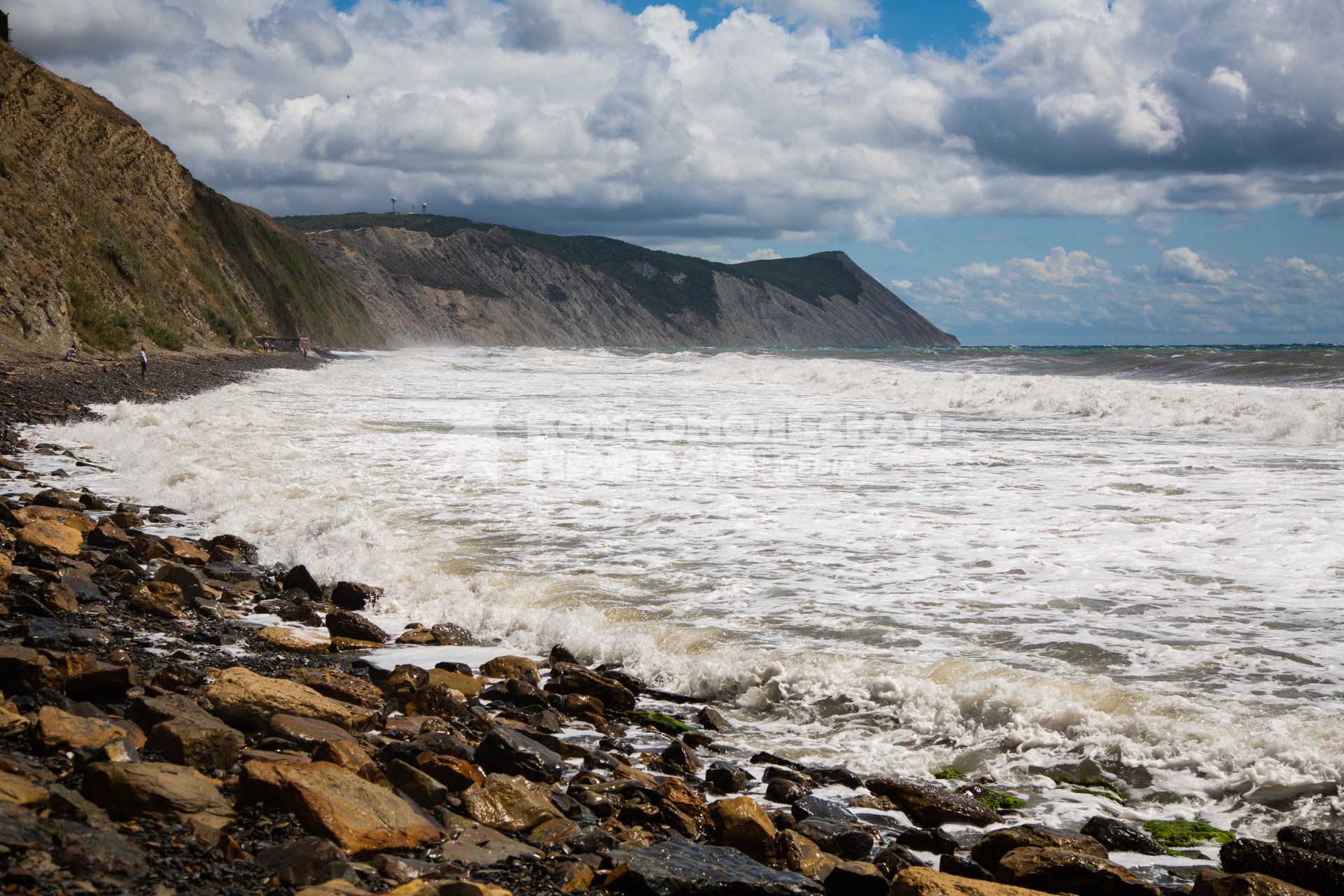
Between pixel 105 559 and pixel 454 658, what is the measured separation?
130 inches

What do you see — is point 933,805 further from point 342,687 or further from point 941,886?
point 342,687

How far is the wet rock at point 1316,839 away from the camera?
388 cm

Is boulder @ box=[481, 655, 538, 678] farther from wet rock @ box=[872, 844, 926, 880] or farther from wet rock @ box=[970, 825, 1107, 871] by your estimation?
wet rock @ box=[970, 825, 1107, 871]

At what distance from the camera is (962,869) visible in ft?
12.5

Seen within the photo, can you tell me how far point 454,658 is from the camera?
6.61 meters

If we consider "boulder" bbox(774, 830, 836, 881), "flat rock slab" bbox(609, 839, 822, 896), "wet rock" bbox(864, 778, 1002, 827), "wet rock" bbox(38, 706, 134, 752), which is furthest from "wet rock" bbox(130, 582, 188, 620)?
"wet rock" bbox(864, 778, 1002, 827)

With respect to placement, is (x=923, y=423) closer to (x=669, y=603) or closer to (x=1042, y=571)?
(x=1042, y=571)

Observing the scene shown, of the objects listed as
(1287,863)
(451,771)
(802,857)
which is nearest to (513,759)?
(451,771)

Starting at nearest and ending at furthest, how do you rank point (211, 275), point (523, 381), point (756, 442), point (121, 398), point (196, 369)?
point (756, 442) → point (121, 398) → point (196, 369) → point (523, 381) → point (211, 275)

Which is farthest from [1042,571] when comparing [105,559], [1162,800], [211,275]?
[211,275]

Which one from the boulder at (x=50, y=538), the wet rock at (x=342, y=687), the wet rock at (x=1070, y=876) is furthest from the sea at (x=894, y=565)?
the boulder at (x=50, y=538)

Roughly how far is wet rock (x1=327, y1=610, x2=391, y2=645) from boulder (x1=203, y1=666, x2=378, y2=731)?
81.1 inches

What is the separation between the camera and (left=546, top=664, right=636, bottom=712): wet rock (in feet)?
19.1

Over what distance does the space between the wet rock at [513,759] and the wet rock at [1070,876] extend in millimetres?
1960
